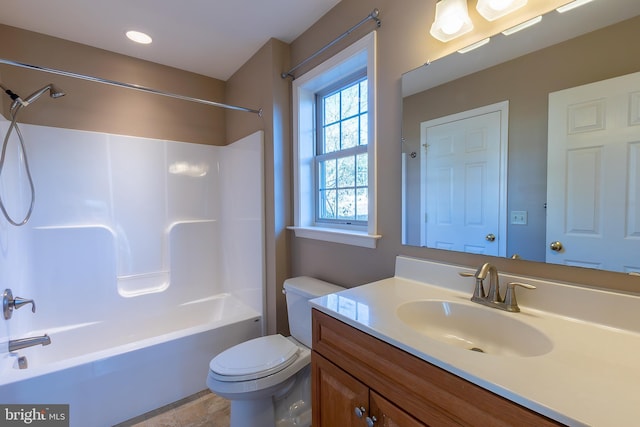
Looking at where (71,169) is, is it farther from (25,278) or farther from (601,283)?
(601,283)

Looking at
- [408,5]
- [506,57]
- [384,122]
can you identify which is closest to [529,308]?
[506,57]

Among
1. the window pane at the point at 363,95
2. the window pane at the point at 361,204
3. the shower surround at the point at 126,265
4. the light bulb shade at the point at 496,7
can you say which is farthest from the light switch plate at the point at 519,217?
the shower surround at the point at 126,265

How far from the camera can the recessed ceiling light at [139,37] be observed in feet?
6.40

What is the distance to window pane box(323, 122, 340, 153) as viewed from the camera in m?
1.96

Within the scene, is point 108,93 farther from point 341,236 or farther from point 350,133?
point 341,236

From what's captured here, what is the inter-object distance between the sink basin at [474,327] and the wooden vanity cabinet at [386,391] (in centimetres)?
20

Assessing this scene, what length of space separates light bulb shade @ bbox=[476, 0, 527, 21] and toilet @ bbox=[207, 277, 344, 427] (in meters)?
1.42

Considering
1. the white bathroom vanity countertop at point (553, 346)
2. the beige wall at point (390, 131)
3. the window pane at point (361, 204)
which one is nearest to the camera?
the white bathroom vanity countertop at point (553, 346)

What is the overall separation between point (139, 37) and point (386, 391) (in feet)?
8.52

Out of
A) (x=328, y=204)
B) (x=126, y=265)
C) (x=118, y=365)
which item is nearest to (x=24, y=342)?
(x=118, y=365)

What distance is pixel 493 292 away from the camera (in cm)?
100

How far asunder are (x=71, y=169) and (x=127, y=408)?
5.60 ft

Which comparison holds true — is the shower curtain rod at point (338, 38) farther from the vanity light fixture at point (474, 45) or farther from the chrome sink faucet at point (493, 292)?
the chrome sink faucet at point (493, 292)

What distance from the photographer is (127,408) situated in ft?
5.59
